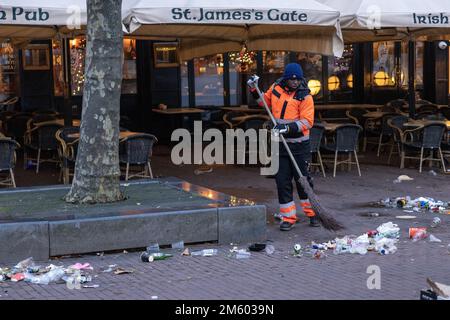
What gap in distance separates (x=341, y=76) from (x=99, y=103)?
12.8 metres

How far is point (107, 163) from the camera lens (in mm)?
8781

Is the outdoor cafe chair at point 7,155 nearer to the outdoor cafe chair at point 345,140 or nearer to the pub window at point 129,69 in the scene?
the outdoor cafe chair at point 345,140

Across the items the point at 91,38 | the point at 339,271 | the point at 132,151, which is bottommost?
the point at 339,271

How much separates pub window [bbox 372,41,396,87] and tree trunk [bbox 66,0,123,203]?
12905 mm

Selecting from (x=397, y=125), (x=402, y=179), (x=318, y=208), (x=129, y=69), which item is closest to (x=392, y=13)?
(x=402, y=179)

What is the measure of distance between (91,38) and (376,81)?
43.1ft

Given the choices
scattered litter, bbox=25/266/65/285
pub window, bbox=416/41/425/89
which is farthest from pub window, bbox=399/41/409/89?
scattered litter, bbox=25/266/65/285

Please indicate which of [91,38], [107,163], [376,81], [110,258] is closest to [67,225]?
[110,258]

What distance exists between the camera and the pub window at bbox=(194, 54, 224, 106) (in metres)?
19.3

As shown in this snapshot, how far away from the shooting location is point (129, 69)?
18.4m

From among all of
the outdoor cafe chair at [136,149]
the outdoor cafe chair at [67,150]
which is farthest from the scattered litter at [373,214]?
the outdoor cafe chair at [67,150]

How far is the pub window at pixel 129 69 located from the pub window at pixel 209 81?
5.46 ft

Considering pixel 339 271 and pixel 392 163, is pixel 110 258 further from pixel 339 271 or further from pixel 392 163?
pixel 392 163

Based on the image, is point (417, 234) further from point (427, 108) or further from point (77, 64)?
point (77, 64)
